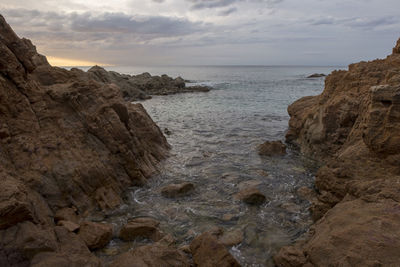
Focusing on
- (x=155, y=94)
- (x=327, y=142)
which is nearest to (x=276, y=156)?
(x=327, y=142)

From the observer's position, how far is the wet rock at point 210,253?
5.07 metres

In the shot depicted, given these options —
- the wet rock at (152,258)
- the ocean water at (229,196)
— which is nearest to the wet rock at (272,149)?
the ocean water at (229,196)

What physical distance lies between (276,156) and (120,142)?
6838 millimetres

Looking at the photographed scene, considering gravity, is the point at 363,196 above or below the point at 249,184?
above

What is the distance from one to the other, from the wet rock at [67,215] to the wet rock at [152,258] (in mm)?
2154

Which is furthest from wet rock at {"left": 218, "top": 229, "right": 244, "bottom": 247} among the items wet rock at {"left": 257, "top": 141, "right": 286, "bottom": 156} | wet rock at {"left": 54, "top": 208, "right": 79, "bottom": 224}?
wet rock at {"left": 257, "top": 141, "right": 286, "bottom": 156}

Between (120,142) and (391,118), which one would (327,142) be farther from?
(120,142)

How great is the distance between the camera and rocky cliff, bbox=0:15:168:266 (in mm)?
4742

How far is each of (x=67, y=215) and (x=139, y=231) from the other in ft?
5.65

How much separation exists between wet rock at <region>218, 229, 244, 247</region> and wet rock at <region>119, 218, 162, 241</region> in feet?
4.71

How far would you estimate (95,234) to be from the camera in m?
5.88

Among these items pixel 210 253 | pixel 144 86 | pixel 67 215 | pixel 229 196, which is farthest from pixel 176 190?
pixel 144 86

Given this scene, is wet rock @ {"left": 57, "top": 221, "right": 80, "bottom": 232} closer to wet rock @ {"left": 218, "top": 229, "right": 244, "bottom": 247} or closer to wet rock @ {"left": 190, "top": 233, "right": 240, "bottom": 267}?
wet rock @ {"left": 190, "top": 233, "right": 240, "bottom": 267}

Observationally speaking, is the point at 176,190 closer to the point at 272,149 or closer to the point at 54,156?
the point at 54,156
